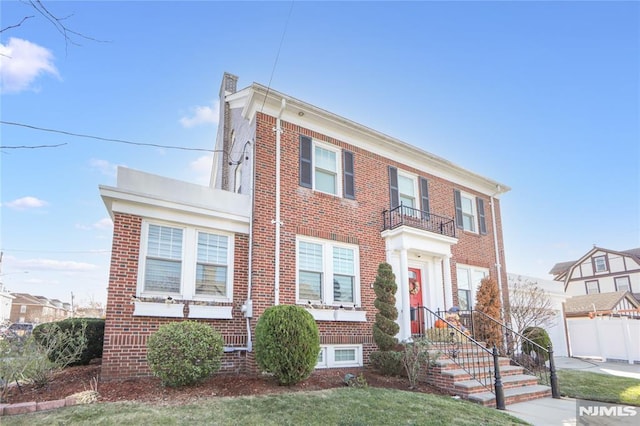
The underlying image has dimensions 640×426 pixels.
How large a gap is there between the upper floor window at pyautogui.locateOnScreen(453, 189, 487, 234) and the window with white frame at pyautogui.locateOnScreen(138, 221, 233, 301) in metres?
8.57

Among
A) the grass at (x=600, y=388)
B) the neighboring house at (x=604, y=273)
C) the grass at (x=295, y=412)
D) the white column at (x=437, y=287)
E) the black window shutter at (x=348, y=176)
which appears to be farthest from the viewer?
the neighboring house at (x=604, y=273)

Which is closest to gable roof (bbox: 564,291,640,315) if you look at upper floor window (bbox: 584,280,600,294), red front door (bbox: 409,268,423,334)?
upper floor window (bbox: 584,280,600,294)

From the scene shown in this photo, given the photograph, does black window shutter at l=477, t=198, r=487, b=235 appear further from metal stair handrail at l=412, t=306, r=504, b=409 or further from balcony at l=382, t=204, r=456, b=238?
metal stair handrail at l=412, t=306, r=504, b=409

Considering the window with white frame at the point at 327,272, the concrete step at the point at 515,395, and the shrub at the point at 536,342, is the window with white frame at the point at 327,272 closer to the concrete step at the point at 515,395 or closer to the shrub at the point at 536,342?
the concrete step at the point at 515,395

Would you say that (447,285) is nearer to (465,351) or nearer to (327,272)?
(465,351)

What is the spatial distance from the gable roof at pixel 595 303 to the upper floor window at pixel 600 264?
13.1m

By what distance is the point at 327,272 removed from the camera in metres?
9.93

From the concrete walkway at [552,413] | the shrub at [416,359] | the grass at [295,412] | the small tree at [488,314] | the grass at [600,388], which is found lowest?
the grass at [600,388]

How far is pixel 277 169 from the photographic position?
9711 mm

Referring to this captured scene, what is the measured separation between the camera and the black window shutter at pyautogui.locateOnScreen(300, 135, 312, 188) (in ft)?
33.4

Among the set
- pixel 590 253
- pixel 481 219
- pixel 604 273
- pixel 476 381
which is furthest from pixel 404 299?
pixel 590 253

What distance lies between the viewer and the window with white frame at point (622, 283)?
3344 centimetres

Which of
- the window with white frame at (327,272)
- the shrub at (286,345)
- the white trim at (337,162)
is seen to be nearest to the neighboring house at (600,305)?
the window with white frame at (327,272)

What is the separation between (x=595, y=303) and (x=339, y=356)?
66.6 ft
